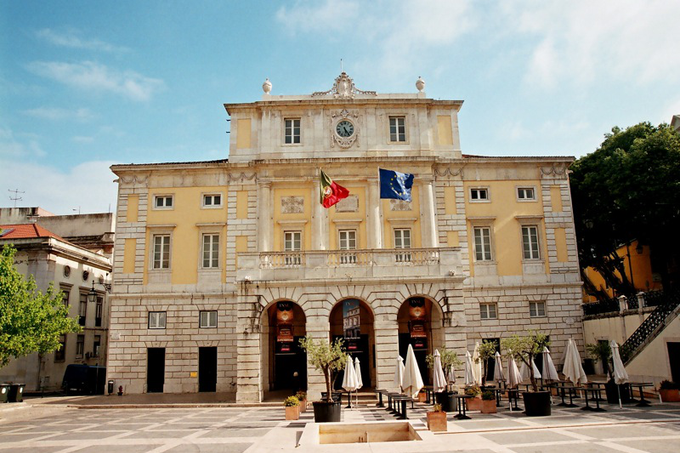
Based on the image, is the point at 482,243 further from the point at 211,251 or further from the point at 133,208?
the point at 133,208

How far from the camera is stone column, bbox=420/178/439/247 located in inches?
1146

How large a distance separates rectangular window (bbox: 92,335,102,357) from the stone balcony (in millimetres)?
19525

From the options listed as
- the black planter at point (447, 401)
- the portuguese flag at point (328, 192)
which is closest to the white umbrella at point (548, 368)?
the black planter at point (447, 401)

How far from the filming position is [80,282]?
36.5 m

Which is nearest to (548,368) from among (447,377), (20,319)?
(447,377)

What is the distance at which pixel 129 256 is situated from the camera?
2983cm

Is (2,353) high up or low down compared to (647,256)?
down

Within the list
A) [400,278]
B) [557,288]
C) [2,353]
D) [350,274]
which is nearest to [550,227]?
[557,288]

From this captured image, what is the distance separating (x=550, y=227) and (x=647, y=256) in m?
11.6

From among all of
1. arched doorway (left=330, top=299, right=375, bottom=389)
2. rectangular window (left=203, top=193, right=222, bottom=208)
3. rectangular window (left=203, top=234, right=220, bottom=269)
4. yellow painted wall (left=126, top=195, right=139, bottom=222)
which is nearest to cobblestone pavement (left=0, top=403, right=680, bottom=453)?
arched doorway (left=330, top=299, right=375, bottom=389)

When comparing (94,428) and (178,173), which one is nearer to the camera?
(94,428)

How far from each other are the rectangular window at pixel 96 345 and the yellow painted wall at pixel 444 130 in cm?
2792

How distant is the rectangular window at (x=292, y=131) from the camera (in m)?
30.9

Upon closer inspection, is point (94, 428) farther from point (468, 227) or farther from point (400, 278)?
point (468, 227)
